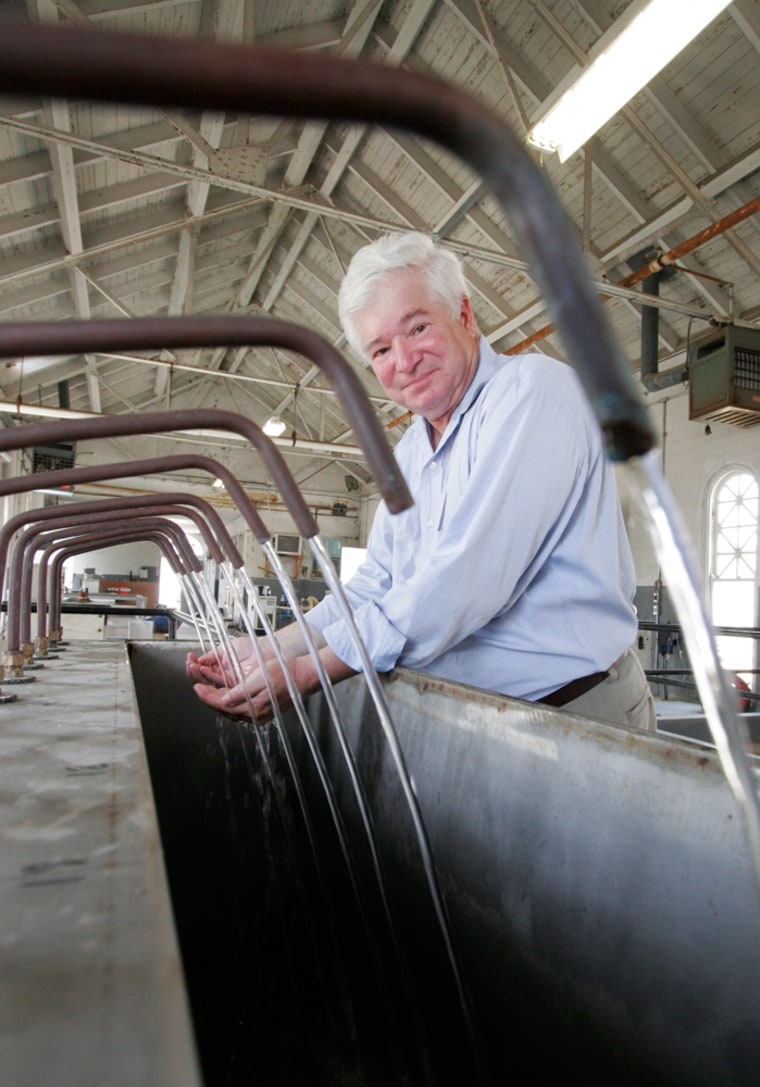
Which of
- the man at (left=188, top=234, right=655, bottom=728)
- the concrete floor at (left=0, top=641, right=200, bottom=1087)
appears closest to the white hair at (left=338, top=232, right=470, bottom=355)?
the man at (left=188, top=234, right=655, bottom=728)

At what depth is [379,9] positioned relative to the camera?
4043 mm

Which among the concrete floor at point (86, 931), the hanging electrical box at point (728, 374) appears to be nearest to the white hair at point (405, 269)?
the concrete floor at point (86, 931)

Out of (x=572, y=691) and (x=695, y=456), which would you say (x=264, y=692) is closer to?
(x=572, y=691)

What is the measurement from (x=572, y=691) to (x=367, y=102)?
852 mm

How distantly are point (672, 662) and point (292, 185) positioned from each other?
5466 mm

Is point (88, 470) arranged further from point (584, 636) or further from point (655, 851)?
point (655, 851)

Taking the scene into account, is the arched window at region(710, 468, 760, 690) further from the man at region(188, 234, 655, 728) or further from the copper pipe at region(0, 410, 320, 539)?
the copper pipe at region(0, 410, 320, 539)

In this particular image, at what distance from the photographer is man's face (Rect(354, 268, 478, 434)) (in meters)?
1.00

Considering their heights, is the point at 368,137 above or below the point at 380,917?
above

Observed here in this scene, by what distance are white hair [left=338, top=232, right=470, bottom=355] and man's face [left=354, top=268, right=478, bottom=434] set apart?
0.03ft

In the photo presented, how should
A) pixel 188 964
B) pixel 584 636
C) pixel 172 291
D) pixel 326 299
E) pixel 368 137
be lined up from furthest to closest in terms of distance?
pixel 326 299, pixel 172 291, pixel 368 137, pixel 188 964, pixel 584 636

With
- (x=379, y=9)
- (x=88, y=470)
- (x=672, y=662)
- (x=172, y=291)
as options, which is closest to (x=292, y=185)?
(x=172, y=291)

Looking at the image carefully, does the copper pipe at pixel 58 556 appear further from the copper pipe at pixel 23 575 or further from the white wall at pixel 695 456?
the white wall at pixel 695 456

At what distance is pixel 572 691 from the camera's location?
93 cm
